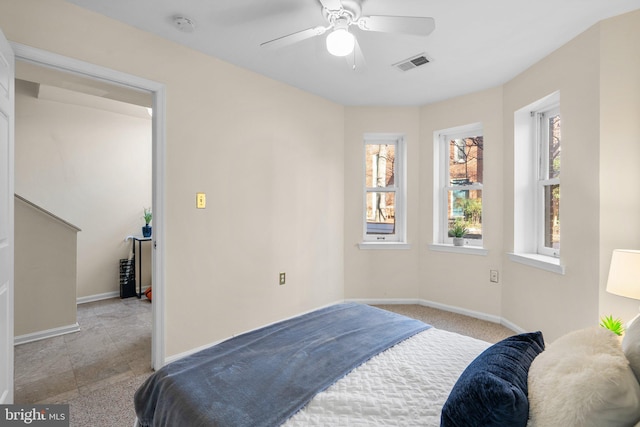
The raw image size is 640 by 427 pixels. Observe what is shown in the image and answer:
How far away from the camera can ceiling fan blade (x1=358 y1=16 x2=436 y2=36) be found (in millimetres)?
1631

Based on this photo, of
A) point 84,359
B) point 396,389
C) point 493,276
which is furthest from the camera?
point 493,276

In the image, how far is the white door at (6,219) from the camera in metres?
1.64

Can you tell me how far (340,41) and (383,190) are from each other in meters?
2.53

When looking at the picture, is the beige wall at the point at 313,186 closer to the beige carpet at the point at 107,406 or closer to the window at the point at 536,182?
the window at the point at 536,182

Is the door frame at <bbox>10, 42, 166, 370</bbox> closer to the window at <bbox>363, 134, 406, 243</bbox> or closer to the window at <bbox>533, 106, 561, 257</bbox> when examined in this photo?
the window at <bbox>363, 134, 406, 243</bbox>

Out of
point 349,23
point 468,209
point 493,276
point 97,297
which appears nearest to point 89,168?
point 97,297

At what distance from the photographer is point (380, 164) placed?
411cm

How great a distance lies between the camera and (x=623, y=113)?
6.93ft

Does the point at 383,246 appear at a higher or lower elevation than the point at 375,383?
higher

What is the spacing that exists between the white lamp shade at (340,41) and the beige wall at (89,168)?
3.63m

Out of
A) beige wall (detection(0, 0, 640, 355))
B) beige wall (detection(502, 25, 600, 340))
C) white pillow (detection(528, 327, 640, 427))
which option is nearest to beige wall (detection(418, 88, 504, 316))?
beige wall (detection(0, 0, 640, 355))

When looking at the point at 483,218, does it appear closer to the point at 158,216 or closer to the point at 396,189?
the point at 396,189

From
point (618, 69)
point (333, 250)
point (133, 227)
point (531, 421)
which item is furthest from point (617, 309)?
point (133, 227)

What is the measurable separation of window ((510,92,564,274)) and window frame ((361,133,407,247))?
4.12ft
